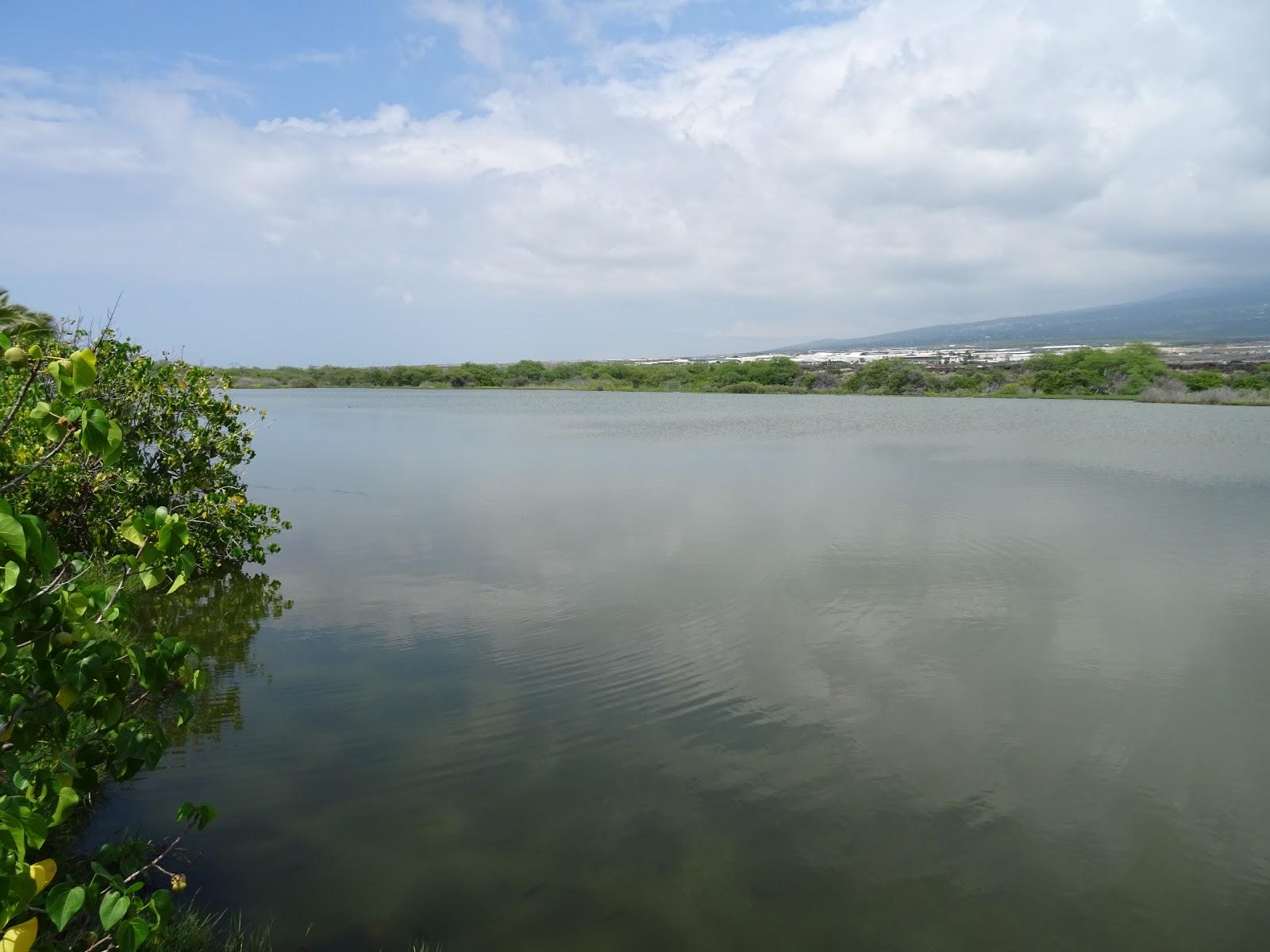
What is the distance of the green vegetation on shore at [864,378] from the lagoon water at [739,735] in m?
26.0

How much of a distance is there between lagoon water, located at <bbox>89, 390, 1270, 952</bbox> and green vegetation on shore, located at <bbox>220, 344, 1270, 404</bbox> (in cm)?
2599

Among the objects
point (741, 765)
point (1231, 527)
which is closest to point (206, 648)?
point (741, 765)

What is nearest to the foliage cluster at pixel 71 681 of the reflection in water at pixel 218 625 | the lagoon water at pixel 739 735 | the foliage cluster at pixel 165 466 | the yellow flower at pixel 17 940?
the yellow flower at pixel 17 940

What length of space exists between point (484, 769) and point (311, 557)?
5.16m

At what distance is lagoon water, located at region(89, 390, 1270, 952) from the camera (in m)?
3.34

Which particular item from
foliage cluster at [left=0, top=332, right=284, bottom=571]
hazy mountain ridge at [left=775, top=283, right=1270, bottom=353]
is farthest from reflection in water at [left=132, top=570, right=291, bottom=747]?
hazy mountain ridge at [left=775, top=283, right=1270, bottom=353]

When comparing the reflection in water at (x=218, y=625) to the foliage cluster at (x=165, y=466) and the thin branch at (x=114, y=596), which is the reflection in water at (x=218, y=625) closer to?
the foliage cluster at (x=165, y=466)

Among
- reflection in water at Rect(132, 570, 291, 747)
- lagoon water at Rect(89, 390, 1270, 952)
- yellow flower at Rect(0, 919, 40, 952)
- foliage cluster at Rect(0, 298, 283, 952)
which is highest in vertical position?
foliage cluster at Rect(0, 298, 283, 952)

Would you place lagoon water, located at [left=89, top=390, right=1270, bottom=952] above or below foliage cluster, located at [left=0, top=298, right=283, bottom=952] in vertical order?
below

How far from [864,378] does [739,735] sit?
45611mm

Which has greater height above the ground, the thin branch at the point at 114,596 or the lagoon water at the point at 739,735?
the thin branch at the point at 114,596

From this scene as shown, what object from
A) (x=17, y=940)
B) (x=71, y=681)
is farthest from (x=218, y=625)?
(x=17, y=940)

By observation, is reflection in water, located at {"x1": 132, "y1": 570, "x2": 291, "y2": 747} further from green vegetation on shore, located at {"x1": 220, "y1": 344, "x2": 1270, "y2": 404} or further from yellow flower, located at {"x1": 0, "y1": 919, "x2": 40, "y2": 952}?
green vegetation on shore, located at {"x1": 220, "y1": 344, "x2": 1270, "y2": 404}

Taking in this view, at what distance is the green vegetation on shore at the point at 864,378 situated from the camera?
3922cm
